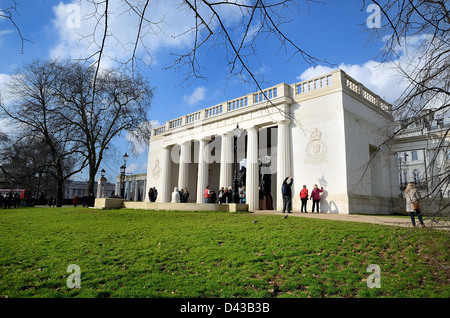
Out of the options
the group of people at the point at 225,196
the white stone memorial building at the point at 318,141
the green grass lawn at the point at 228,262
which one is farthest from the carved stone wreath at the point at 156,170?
the green grass lawn at the point at 228,262

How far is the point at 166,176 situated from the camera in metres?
32.9

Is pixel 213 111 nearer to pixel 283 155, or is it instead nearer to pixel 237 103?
pixel 237 103

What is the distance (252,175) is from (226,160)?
3.42 m

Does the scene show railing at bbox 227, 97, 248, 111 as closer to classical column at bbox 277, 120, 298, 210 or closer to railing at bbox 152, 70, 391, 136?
railing at bbox 152, 70, 391, 136

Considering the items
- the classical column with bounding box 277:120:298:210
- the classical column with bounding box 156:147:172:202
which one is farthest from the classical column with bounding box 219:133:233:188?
the classical column with bounding box 156:147:172:202

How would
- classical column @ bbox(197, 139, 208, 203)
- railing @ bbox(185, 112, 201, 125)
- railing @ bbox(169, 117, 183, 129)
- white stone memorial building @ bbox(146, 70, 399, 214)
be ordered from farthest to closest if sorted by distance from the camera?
railing @ bbox(169, 117, 183, 129)
railing @ bbox(185, 112, 201, 125)
classical column @ bbox(197, 139, 208, 203)
white stone memorial building @ bbox(146, 70, 399, 214)

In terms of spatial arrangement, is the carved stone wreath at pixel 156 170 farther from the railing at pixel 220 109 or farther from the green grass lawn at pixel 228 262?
the green grass lawn at pixel 228 262

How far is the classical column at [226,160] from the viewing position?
24766mm

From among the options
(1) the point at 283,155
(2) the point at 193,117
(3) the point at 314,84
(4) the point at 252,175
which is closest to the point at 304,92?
(3) the point at 314,84

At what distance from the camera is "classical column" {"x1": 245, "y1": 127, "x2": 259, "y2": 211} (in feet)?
72.3

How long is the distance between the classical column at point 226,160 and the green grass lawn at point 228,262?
14374mm

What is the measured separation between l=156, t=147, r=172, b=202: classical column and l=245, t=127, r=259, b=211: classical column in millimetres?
13348
